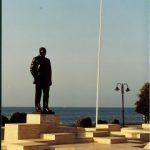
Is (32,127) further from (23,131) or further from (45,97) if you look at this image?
(45,97)

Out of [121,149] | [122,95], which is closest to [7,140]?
[121,149]

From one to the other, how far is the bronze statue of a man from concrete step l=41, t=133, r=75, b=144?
4.47 feet

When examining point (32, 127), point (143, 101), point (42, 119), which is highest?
point (143, 101)

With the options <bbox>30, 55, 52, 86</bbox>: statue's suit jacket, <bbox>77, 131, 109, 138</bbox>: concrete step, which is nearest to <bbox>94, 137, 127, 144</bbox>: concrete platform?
<bbox>77, 131, 109, 138</bbox>: concrete step

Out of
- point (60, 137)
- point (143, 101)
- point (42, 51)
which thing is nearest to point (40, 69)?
point (42, 51)

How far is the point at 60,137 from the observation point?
1465 centimetres

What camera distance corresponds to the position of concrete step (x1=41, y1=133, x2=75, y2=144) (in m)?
14.6

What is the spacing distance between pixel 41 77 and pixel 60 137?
2.61m

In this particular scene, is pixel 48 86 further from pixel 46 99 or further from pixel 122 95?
pixel 122 95

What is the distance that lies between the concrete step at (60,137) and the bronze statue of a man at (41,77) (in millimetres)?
1364

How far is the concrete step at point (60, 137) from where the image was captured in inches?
573

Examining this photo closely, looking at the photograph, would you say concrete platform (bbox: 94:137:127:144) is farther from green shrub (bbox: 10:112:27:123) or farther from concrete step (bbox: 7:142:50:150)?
green shrub (bbox: 10:112:27:123)

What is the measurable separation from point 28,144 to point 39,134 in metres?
3.21

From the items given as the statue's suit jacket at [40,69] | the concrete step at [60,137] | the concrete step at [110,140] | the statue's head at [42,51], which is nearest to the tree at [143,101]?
the statue's suit jacket at [40,69]
